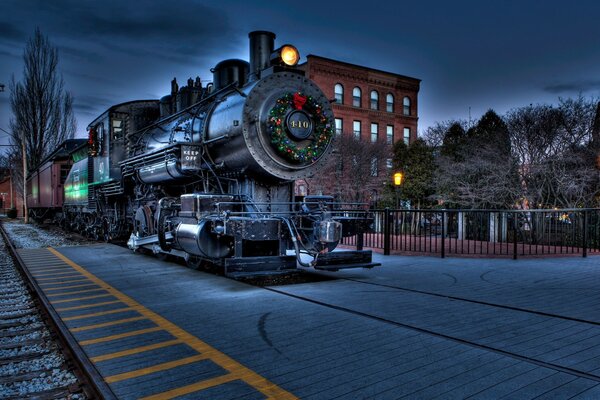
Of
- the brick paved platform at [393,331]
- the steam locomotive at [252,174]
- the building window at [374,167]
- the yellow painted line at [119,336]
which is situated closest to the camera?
the brick paved platform at [393,331]

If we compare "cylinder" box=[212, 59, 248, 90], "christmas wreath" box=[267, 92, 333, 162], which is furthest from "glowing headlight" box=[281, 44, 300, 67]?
"cylinder" box=[212, 59, 248, 90]

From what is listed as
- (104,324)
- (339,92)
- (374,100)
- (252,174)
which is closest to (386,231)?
(252,174)

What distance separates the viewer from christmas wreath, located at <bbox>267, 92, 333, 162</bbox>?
6947mm

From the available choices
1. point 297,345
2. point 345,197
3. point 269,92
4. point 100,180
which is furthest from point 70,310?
point 345,197

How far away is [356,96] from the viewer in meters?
34.6

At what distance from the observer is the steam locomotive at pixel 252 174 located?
657 cm

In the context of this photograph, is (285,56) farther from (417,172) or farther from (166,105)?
(417,172)

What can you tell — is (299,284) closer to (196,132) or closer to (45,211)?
(196,132)

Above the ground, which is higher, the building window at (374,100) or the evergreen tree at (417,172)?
the building window at (374,100)

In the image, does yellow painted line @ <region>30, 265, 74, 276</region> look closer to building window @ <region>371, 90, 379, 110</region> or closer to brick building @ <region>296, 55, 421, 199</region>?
brick building @ <region>296, 55, 421, 199</region>

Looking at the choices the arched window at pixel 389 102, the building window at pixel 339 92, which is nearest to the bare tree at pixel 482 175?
the building window at pixel 339 92

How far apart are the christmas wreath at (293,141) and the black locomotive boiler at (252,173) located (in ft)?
0.06

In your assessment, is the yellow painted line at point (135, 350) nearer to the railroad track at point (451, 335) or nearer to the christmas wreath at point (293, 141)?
the railroad track at point (451, 335)

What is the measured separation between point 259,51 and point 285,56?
0.52 meters
